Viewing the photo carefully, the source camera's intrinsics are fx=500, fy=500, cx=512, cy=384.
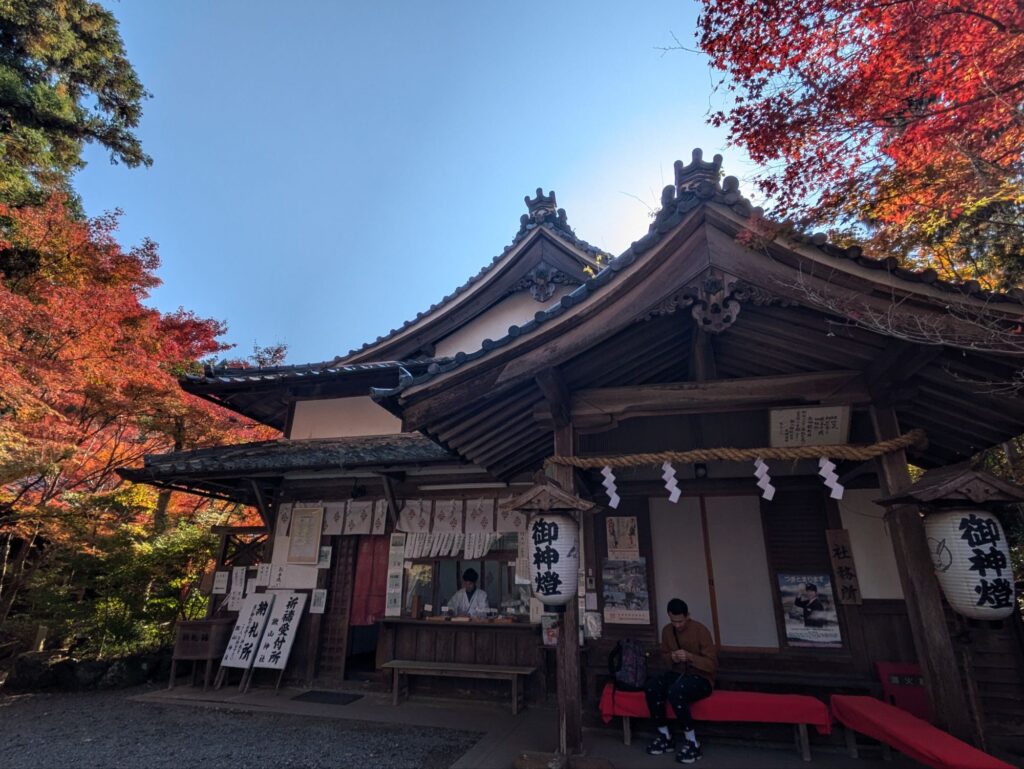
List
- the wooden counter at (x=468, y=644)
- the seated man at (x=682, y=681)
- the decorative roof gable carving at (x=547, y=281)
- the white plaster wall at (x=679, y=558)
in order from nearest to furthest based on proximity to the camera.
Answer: the seated man at (x=682, y=681)
the white plaster wall at (x=679, y=558)
the wooden counter at (x=468, y=644)
the decorative roof gable carving at (x=547, y=281)

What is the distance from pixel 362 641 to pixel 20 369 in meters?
9.20

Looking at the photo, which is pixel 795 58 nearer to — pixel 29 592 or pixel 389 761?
pixel 389 761

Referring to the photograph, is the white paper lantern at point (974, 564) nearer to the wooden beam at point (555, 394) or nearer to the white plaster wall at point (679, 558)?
the white plaster wall at point (679, 558)

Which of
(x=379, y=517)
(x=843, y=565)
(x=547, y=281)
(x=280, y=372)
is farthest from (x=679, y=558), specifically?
(x=280, y=372)

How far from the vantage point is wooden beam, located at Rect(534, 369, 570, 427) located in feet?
16.9

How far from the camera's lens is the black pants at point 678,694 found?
17.2ft

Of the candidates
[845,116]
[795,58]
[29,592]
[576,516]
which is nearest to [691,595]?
[576,516]

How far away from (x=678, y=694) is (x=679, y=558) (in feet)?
7.01

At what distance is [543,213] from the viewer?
434 inches

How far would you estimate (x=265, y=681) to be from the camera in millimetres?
8836

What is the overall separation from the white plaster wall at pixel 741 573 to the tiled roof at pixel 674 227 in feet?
12.9

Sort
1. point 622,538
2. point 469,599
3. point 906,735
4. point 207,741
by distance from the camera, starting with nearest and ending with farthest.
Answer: point 906,735, point 207,741, point 622,538, point 469,599

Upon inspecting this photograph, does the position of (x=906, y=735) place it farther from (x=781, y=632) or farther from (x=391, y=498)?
(x=391, y=498)

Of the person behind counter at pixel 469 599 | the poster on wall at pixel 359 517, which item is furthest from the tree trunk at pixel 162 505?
the person behind counter at pixel 469 599
